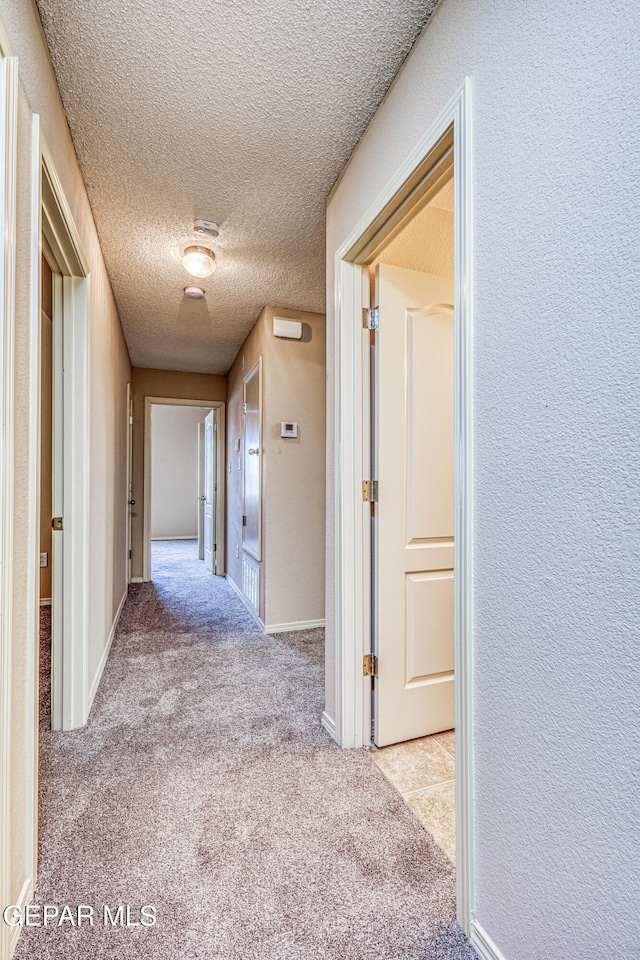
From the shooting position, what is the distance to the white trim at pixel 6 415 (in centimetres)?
100

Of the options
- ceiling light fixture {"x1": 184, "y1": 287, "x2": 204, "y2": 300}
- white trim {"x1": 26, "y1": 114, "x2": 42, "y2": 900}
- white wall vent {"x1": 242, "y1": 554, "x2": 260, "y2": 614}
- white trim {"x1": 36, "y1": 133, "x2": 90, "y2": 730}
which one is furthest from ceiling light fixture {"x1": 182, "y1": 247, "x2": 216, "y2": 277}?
white wall vent {"x1": 242, "y1": 554, "x2": 260, "y2": 614}

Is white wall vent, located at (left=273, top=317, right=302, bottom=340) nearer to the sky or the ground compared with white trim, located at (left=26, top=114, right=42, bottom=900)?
nearer to the sky

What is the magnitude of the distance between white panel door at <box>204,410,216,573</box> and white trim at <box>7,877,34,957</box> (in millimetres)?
4224

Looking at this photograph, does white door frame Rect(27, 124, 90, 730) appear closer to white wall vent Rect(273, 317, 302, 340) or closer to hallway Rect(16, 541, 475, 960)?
hallway Rect(16, 541, 475, 960)

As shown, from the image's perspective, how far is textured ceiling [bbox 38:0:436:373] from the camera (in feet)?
4.19

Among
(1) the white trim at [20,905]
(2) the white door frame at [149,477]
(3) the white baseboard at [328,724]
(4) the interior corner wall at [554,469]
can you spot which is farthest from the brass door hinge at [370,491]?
(2) the white door frame at [149,477]

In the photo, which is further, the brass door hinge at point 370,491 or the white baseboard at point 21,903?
the brass door hinge at point 370,491

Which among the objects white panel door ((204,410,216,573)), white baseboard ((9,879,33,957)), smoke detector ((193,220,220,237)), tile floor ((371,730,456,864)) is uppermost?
smoke detector ((193,220,220,237))

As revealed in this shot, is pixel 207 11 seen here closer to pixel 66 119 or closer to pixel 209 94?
pixel 209 94

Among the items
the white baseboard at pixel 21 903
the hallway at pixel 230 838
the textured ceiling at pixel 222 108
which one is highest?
the textured ceiling at pixel 222 108

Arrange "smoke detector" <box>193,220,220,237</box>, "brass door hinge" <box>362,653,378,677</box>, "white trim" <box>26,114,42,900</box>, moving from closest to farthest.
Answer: "white trim" <box>26,114,42,900</box>
"brass door hinge" <box>362,653,378,677</box>
"smoke detector" <box>193,220,220,237</box>

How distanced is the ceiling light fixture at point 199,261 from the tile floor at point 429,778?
8.47 feet

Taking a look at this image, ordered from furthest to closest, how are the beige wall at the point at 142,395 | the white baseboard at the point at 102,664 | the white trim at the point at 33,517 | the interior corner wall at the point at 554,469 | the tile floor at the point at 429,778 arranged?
the beige wall at the point at 142,395 < the white baseboard at the point at 102,664 < the tile floor at the point at 429,778 < the white trim at the point at 33,517 < the interior corner wall at the point at 554,469

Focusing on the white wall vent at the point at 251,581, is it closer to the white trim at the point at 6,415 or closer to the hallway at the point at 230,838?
the hallway at the point at 230,838
